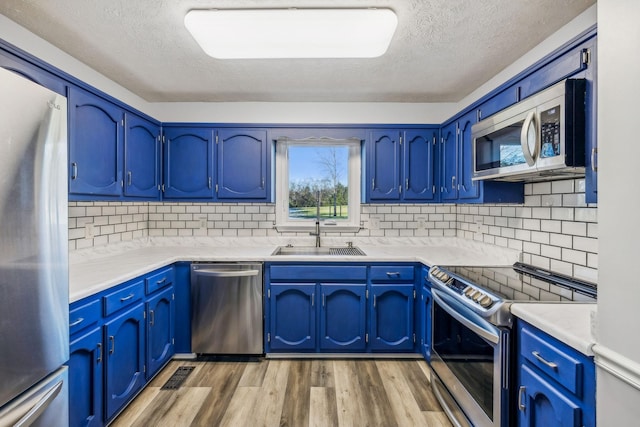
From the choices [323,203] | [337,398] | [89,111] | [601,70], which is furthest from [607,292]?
[89,111]

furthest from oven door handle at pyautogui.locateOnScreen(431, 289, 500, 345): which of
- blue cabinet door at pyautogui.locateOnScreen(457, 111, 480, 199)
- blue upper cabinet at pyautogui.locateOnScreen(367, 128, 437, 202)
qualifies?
blue upper cabinet at pyautogui.locateOnScreen(367, 128, 437, 202)

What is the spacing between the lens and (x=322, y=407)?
1979mm

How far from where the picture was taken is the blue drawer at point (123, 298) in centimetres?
172

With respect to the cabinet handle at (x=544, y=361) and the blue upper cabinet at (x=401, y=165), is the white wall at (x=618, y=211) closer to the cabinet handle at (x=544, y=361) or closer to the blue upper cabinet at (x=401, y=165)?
the cabinet handle at (x=544, y=361)

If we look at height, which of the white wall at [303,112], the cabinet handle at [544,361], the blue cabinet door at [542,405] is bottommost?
the blue cabinet door at [542,405]

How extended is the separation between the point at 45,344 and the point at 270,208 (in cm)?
213

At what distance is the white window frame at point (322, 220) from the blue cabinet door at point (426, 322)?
985mm

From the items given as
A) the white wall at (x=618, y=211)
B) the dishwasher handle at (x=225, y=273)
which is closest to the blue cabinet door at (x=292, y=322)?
the dishwasher handle at (x=225, y=273)

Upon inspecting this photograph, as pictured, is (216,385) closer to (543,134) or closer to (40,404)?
(40,404)

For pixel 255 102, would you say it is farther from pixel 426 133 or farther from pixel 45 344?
pixel 45 344

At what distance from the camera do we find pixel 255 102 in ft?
9.88

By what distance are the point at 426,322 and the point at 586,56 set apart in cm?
190

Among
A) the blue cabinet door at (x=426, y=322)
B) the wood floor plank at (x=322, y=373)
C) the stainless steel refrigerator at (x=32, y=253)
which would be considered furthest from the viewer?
the blue cabinet door at (x=426, y=322)

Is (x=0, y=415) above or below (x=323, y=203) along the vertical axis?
below
